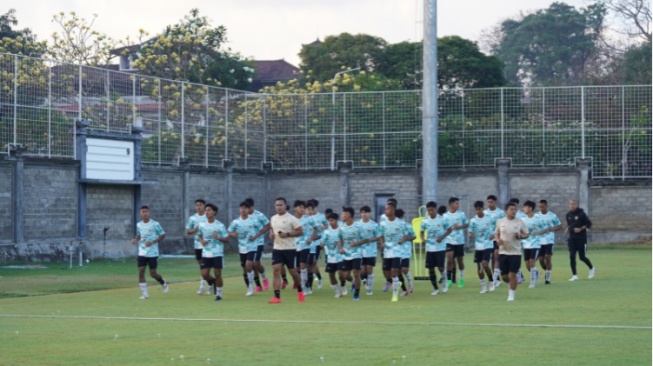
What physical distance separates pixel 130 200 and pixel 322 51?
46177 millimetres

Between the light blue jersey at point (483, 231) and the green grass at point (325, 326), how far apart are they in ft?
4.25

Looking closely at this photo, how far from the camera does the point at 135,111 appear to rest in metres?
47.5

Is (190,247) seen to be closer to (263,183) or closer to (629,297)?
(263,183)

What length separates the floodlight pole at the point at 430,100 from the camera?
4134cm

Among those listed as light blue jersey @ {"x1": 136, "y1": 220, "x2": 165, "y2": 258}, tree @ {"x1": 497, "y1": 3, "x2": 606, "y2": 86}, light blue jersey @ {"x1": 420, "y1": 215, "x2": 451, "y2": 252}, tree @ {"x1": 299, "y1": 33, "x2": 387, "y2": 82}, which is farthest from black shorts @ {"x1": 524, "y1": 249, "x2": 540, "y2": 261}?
tree @ {"x1": 497, "y1": 3, "x2": 606, "y2": 86}

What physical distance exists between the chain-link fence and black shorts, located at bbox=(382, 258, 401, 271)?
77.6ft

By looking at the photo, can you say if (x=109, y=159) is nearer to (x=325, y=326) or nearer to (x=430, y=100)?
(x=430, y=100)

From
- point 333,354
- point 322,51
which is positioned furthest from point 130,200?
point 322,51

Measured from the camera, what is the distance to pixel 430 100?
141 ft

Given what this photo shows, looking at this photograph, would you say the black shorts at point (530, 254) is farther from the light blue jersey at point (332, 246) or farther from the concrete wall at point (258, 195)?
the concrete wall at point (258, 195)

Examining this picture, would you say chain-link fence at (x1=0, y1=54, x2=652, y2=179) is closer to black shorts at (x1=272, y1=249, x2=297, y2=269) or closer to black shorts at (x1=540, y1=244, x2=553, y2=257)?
black shorts at (x1=540, y1=244, x2=553, y2=257)

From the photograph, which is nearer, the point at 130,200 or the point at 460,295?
the point at 460,295

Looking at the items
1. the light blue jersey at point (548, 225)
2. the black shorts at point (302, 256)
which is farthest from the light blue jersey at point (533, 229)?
the black shorts at point (302, 256)

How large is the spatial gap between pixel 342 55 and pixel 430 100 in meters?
46.9
